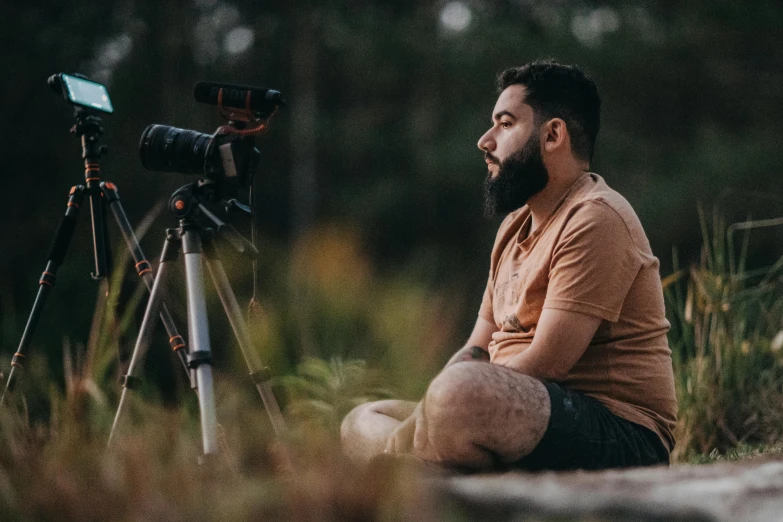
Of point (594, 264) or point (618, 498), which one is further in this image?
point (594, 264)

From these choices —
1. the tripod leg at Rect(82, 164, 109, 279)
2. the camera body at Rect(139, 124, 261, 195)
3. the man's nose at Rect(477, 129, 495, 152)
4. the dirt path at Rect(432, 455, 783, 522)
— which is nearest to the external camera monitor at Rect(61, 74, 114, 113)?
the tripod leg at Rect(82, 164, 109, 279)

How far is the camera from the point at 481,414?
6.60 ft

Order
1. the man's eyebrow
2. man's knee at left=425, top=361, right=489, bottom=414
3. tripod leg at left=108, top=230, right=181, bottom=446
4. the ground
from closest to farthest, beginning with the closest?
1. the ground
2. man's knee at left=425, top=361, right=489, bottom=414
3. tripod leg at left=108, top=230, right=181, bottom=446
4. the man's eyebrow

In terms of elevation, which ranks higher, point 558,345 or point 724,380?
point 558,345

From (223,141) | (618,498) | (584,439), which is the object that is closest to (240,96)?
(223,141)

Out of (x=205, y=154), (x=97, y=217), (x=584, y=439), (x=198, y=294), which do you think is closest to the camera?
(x=584, y=439)

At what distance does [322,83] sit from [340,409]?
1064 centimetres

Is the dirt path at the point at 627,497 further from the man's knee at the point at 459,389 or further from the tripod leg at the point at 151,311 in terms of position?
the tripod leg at the point at 151,311

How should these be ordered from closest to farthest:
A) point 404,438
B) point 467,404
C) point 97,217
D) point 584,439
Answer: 1. point 467,404
2. point 584,439
3. point 404,438
4. point 97,217

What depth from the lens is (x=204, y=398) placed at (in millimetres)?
2197

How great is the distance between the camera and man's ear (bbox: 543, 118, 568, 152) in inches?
98.8

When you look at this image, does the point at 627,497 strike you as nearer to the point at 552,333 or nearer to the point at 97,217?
the point at 552,333

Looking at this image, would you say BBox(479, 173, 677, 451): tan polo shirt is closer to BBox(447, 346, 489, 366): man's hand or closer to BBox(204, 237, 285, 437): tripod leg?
BBox(447, 346, 489, 366): man's hand

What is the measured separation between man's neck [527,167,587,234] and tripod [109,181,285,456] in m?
0.74
